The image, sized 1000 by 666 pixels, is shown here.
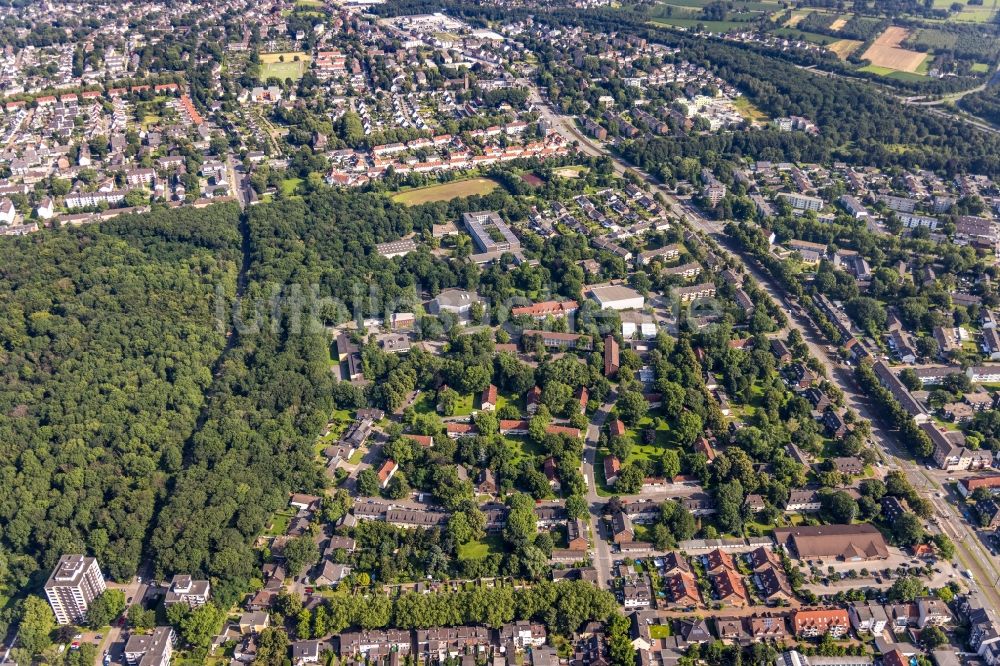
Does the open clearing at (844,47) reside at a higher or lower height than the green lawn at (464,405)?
higher

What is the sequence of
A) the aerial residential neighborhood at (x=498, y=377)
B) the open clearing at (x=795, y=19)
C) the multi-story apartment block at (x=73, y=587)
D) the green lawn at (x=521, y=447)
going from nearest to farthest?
the multi-story apartment block at (x=73, y=587) < the aerial residential neighborhood at (x=498, y=377) < the green lawn at (x=521, y=447) < the open clearing at (x=795, y=19)

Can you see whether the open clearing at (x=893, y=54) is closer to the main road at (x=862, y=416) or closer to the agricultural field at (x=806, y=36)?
the agricultural field at (x=806, y=36)

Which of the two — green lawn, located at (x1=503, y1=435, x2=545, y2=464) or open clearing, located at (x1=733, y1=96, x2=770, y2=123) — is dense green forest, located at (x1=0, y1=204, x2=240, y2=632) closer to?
green lawn, located at (x1=503, y1=435, x2=545, y2=464)

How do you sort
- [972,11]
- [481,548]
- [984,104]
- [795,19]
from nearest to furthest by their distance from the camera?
[481,548] < [984,104] < [795,19] < [972,11]

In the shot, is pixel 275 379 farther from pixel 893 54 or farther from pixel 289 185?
pixel 893 54

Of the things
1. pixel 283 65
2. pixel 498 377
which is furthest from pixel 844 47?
pixel 498 377

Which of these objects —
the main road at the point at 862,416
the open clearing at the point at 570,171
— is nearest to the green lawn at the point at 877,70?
the main road at the point at 862,416
